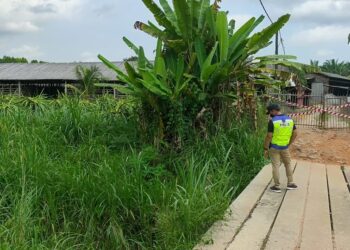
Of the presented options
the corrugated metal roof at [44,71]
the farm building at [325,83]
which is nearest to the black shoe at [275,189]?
the corrugated metal roof at [44,71]

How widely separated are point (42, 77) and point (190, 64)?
965 inches

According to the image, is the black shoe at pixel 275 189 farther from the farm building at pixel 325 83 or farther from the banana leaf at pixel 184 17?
the farm building at pixel 325 83

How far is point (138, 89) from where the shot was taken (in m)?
6.52

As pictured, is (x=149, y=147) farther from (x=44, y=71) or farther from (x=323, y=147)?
(x=44, y=71)

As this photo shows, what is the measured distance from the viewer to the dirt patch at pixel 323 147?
920 centimetres

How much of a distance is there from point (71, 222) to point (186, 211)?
135cm

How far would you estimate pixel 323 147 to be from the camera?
10336mm

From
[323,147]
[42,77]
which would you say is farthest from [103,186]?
[42,77]

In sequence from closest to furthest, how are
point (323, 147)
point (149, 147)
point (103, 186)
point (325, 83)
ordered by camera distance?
point (103, 186), point (149, 147), point (323, 147), point (325, 83)

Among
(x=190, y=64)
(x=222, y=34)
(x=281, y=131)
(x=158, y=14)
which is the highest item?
(x=158, y=14)

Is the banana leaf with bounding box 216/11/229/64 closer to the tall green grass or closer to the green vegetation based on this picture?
the green vegetation

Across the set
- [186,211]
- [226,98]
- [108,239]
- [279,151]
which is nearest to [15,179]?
[108,239]

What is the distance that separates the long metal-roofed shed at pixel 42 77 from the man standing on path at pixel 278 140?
2294 centimetres

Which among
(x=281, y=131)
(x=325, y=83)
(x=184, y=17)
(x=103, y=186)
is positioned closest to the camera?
(x=103, y=186)
